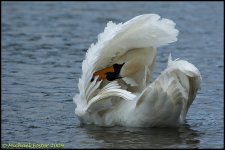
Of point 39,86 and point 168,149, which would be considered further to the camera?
point 39,86

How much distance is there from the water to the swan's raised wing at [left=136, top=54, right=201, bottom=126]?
0.37 metres

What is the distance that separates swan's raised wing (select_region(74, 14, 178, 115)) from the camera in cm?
1100

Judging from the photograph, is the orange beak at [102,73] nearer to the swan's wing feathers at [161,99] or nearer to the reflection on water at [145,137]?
the reflection on water at [145,137]

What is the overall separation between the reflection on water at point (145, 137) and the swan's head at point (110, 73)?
2.49 feet

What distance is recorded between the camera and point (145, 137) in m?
10.7

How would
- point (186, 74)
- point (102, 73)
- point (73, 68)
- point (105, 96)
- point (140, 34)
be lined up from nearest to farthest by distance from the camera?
point (186, 74), point (105, 96), point (140, 34), point (102, 73), point (73, 68)

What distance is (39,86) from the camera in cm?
1398

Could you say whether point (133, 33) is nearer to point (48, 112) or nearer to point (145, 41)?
point (145, 41)

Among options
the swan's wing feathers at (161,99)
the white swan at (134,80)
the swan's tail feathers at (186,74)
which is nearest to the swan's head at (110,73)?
the white swan at (134,80)

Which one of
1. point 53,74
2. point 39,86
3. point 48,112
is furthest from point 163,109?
point 53,74

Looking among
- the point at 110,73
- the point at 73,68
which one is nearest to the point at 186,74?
the point at 110,73

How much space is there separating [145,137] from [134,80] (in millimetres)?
1316

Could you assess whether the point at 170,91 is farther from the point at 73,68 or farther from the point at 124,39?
the point at 73,68

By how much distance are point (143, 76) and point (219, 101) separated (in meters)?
1.88
